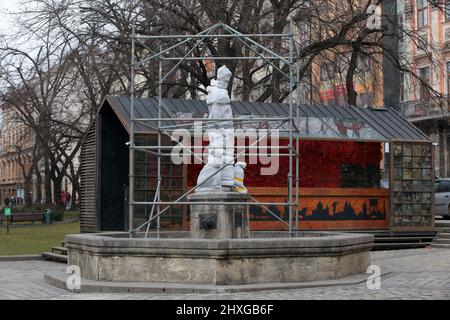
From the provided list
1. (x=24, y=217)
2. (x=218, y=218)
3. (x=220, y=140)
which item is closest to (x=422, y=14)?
(x=24, y=217)

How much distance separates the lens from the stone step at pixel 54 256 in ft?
65.0

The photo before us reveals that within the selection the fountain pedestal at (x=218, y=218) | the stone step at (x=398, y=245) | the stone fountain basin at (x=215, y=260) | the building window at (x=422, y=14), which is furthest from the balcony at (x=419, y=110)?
the stone fountain basin at (x=215, y=260)

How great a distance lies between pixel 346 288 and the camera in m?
12.6

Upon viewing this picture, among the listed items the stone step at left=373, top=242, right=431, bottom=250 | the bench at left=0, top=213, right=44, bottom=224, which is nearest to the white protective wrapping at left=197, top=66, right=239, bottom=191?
the stone step at left=373, top=242, right=431, bottom=250

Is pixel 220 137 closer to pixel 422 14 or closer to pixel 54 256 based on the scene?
pixel 54 256

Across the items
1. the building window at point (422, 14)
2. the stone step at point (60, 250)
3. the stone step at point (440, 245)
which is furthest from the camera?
the building window at point (422, 14)

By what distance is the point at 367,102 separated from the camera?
34.5 meters

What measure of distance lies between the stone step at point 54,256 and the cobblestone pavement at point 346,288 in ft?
4.77

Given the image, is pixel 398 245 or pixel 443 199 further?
pixel 443 199

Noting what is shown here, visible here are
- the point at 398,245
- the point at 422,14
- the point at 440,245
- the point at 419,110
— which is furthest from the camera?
the point at 422,14

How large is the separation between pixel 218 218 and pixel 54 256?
677 cm

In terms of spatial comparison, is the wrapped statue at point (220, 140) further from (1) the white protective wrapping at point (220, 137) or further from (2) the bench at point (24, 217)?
(2) the bench at point (24, 217)

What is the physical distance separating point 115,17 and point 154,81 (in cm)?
245
